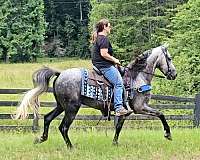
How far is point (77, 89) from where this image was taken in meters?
9.80

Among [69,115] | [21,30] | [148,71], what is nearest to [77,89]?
[69,115]

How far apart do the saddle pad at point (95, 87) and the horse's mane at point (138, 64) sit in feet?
2.48

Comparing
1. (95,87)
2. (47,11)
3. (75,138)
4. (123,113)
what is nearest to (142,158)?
(123,113)

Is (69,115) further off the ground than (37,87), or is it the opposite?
(37,87)

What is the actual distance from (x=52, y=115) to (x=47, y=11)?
234 ft

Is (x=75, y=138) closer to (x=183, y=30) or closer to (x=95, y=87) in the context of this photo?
(x=95, y=87)

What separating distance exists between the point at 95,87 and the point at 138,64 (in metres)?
1.17

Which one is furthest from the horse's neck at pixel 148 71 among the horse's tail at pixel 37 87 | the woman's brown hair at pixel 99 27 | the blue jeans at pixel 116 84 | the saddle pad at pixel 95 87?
the horse's tail at pixel 37 87

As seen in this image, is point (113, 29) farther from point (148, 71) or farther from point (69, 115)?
point (69, 115)

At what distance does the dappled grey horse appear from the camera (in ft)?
32.1

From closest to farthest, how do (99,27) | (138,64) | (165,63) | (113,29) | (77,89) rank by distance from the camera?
(77,89) < (99,27) < (138,64) < (165,63) < (113,29)

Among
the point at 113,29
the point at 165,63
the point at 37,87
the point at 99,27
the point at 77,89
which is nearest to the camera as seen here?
the point at 77,89

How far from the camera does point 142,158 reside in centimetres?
897

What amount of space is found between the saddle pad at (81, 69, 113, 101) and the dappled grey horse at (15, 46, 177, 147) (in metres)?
0.10
